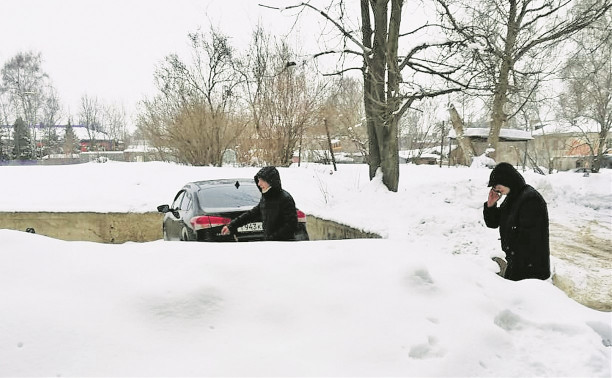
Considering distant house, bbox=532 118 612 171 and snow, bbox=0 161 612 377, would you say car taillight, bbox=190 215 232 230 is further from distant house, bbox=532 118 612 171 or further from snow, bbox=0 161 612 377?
distant house, bbox=532 118 612 171

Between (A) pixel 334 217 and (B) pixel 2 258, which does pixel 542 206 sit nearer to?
(B) pixel 2 258

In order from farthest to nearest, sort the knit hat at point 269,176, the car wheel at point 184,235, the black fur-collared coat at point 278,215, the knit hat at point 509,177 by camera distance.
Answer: the car wheel at point 184,235 → the black fur-collared coat at point 278,215 → the knit hat at point 269,176 → the knit hat at point 509,177

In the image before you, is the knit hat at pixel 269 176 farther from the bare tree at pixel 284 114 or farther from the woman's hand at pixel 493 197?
the bare tree at pixel 284 114

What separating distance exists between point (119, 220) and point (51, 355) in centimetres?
1078

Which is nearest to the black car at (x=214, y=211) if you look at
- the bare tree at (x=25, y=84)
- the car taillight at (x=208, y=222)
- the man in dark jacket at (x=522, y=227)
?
the car taillight at (x=208, y=222)

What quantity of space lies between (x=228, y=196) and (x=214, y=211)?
24.5 inches

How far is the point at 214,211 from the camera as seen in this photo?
6.13 metres

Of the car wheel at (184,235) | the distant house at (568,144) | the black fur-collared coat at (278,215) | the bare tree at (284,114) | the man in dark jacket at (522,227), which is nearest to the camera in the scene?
the man in dark jacket at (522,227)

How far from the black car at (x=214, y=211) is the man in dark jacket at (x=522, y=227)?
2.36 metres

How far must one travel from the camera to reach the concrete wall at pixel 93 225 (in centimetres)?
1162

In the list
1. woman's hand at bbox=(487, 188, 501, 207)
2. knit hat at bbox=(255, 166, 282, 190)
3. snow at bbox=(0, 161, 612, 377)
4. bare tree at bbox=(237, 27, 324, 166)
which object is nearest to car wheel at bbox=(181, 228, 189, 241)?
knit hat at bbox=(255, 166, 282, 190)

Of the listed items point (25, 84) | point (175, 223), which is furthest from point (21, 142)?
point (175, 223)

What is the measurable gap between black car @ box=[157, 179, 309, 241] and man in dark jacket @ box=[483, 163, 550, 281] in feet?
7.73

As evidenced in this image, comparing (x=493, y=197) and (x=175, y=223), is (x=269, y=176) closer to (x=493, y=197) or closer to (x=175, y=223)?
(x=493, y=197)
